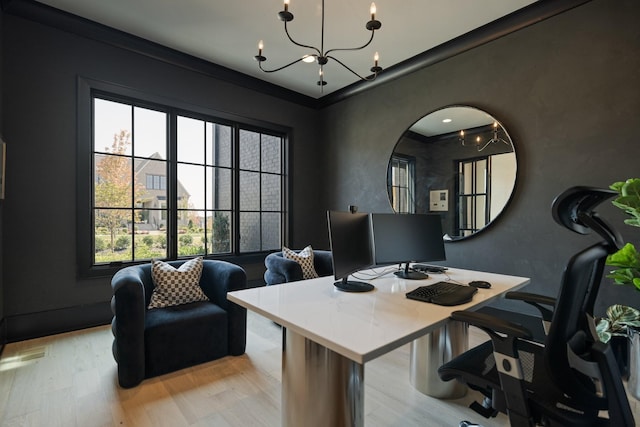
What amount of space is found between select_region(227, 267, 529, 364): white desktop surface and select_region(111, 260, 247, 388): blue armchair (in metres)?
0.93

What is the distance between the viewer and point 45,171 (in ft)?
9.45

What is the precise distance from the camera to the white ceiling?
8.99 feet

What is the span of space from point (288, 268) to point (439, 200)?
1882 millimetres

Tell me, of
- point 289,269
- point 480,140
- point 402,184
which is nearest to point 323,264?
point 289,269

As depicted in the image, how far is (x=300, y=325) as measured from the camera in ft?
3.87

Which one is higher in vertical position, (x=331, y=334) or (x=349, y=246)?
(x=349, y=246)

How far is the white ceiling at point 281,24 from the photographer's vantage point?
108 inches

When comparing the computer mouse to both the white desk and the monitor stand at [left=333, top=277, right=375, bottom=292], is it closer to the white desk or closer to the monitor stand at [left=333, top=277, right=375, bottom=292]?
the white desk

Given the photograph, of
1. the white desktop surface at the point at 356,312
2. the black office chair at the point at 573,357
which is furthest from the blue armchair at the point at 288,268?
the black office chair at the point at 573,357

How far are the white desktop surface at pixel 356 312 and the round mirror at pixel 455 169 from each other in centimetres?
130

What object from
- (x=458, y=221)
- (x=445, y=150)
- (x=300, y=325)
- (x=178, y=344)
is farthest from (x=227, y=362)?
(x=445, y=150)

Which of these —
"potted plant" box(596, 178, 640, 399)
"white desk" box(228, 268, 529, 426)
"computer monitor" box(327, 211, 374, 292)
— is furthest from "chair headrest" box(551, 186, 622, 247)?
"potted plant" box(596, 178, 640, 399)

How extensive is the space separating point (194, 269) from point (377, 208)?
247cm

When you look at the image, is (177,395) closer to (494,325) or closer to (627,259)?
(494,325)
